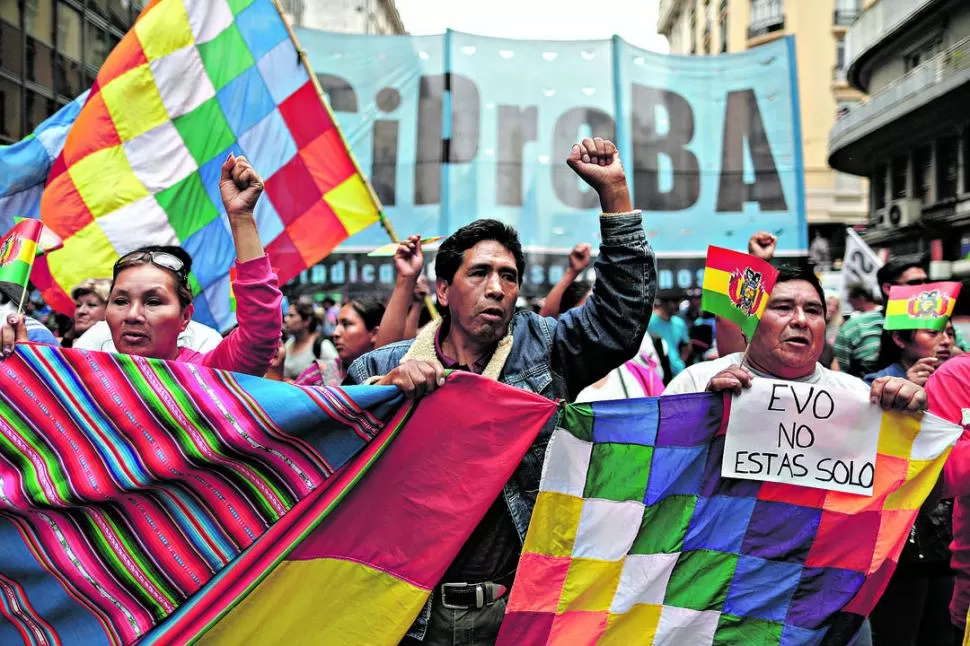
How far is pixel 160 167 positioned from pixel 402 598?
3.54 m

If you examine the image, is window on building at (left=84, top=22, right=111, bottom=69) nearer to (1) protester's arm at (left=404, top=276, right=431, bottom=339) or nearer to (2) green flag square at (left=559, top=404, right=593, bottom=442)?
(1) protester's arm at (left=404, top=276, right=431, bottom=339)

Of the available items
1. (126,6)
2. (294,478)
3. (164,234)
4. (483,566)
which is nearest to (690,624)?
(483,566)

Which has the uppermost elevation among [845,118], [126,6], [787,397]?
[126,6]

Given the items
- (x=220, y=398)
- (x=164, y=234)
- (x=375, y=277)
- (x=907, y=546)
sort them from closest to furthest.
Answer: (x=220, y=398), (x=907, y=546), (x=164, y=234), (x=375, y=277)

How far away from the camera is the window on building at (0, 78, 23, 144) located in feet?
62.0

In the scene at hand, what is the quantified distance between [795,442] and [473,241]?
1.09m

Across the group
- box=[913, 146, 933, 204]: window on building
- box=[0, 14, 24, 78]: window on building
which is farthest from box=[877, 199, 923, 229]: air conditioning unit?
box=[0, 14, 24, 78]: window on building

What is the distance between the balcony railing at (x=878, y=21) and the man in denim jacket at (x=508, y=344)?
863 inches

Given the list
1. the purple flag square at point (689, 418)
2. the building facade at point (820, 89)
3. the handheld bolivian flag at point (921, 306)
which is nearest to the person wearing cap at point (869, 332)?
the handheld bolivian flag at point (921, 306)

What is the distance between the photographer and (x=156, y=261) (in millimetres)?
2695

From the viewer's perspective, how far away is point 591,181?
2.48 m

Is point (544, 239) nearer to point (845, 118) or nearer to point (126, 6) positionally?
point (845, 118)

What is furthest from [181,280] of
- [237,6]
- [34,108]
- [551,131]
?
[34,108]

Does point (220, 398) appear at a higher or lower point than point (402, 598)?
higher
